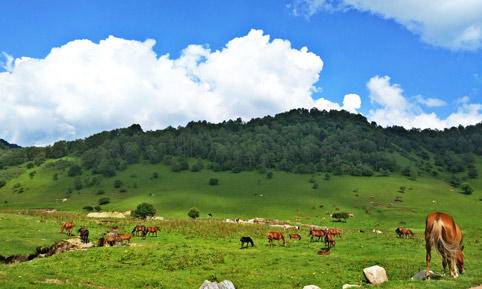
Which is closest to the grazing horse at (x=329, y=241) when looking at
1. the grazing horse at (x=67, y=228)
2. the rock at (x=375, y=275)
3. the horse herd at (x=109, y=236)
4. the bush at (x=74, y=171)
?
the rock at (x=375, y=275)

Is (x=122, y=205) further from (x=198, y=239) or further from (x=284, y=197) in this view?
(x=198, y=239)

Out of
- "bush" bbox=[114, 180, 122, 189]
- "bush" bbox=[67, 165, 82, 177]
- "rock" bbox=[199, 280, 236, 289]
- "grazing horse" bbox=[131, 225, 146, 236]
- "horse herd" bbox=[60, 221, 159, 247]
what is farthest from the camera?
"bush" bbox=[67, 165, 82, 177]

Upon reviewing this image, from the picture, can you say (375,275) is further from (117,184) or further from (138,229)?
(117,184)

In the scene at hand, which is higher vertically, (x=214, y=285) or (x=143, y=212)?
(x=143, y=212)

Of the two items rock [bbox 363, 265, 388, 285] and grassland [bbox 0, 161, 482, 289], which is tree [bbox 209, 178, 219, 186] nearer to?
grassland [bbox 0, 161, 482, 289]

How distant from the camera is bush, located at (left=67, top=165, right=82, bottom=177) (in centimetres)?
19385

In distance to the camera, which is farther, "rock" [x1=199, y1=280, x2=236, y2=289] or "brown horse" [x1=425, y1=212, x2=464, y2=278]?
"brown horse" [x1=425, y1=212, x2=464, y2=278]

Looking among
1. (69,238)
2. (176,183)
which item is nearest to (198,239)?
(69,238)

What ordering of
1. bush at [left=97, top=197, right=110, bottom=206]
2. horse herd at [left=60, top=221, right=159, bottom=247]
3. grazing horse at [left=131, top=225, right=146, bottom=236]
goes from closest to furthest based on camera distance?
horse herd at [left=60, top=221, right=159, bottom=247] < grazing horse at [left=131, top=225, right=146, bottom=236] < bush at [left=97, top=197, right=110, bottom=206]

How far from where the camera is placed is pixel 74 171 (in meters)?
195

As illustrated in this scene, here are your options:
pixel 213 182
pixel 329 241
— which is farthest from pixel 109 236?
pixel 213 182

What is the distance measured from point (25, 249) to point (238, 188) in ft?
420

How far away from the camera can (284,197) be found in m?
147

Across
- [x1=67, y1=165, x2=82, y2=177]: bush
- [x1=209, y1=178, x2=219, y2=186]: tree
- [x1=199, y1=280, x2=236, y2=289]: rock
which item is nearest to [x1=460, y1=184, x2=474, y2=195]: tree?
[x1=209, y1=178, x2=219, y2=186]: tree
